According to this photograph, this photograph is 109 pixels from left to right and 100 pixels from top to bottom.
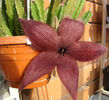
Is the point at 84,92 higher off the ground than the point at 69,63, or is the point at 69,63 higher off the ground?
the point at 69,63

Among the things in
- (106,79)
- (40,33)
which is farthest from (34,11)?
(106,79)

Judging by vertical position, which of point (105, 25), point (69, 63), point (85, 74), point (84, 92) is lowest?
point (84, 92)

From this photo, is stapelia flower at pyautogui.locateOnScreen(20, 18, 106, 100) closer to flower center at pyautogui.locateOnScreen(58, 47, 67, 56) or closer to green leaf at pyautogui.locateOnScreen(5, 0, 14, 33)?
flower center at pyautogui.locateOnScreen(58, 47, 67, 56)

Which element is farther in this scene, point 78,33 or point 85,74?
point 85,74

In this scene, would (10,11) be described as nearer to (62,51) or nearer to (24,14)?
(24,14)

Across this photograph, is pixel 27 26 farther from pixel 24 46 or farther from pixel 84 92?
pixel 84 92

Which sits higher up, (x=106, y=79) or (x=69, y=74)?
(x=69, y=74)

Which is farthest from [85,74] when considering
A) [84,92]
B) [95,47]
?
[95,47]

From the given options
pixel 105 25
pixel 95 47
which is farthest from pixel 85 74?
pixel 95 47
